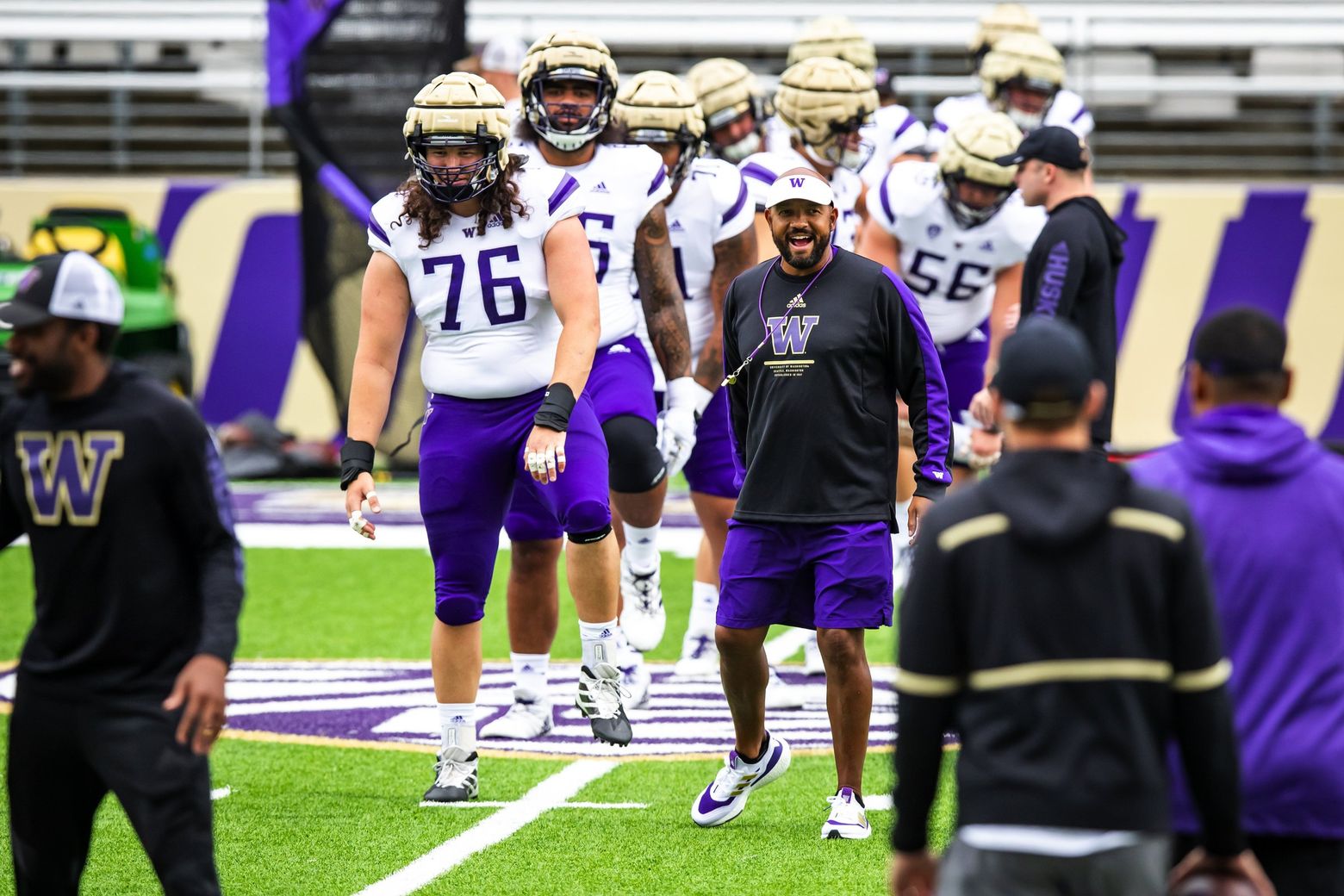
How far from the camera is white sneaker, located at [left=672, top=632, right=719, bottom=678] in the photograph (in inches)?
310

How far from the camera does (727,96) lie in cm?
868

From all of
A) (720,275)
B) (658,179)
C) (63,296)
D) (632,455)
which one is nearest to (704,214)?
(720,275)

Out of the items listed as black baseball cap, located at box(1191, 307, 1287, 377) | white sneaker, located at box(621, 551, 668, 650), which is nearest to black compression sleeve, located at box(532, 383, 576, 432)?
white sneaker, located at box(621, 551, 668, 650)

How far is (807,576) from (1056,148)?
79.9 inches

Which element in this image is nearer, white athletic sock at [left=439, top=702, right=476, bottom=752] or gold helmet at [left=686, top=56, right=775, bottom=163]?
white athletic sock at [left=439, top=702, right=476, bottom=752]

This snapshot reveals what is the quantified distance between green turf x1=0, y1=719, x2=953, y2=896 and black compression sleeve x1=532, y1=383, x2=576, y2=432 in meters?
1.12

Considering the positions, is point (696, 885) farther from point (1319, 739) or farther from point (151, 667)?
point (1319, 739)

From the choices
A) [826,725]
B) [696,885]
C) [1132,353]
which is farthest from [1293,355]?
[696,885]

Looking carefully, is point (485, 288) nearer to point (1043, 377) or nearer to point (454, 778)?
point (454, 778)

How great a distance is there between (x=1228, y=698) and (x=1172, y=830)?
13.9 inches

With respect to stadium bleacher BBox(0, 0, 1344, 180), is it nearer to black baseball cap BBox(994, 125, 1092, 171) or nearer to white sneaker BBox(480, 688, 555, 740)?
black baseball cap BBox(994, 125, 1092, 171)

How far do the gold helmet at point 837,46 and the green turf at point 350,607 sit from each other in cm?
270

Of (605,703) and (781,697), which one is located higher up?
(605,703)

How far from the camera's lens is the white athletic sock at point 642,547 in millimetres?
7605
